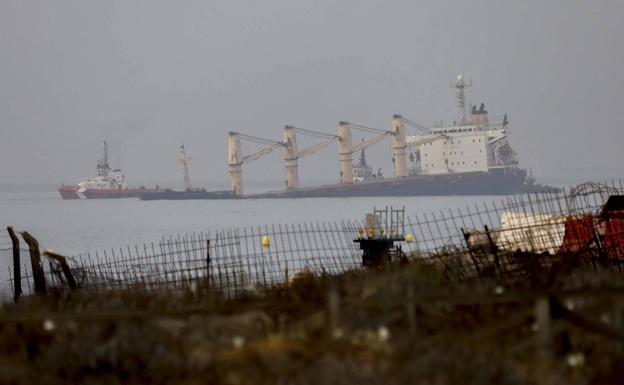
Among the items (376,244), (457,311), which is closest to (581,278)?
(457,311)

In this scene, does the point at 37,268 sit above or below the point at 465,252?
Result: above

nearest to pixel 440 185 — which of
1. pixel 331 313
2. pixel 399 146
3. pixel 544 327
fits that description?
pixel 399 146

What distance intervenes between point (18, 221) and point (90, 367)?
15236cm

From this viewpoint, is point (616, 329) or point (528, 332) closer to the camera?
point (616, 329)

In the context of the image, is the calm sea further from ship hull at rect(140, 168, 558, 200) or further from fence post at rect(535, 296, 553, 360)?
fence post at rect(535, 296, 553, 360)

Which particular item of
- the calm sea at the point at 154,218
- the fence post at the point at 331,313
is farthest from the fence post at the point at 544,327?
the calm sea at the point at 154,218

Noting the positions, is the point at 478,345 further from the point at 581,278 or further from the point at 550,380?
the point at 581,278

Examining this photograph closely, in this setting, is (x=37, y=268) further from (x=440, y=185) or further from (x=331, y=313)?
(x=440, y=185)

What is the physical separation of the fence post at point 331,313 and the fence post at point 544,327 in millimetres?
1254

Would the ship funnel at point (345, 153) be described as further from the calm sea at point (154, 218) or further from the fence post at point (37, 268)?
the fence post at point (37, 268)

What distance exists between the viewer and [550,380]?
6.30 meters

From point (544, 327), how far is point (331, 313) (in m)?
1.33

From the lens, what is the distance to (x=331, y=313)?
6.61 metres

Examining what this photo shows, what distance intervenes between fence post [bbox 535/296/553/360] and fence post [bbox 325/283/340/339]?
1.25m
